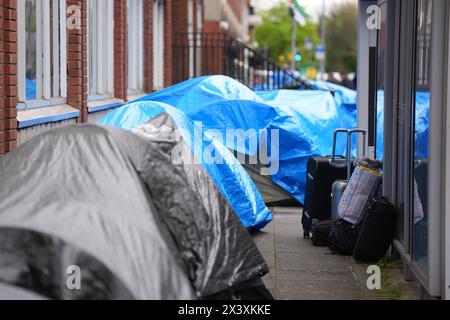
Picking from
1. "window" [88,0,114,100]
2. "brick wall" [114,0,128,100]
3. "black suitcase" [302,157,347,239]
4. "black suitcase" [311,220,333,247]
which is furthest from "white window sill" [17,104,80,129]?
"brick wall" [114,0,128,100]

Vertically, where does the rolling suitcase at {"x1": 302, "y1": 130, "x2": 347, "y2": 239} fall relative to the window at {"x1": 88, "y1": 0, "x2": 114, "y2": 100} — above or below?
below

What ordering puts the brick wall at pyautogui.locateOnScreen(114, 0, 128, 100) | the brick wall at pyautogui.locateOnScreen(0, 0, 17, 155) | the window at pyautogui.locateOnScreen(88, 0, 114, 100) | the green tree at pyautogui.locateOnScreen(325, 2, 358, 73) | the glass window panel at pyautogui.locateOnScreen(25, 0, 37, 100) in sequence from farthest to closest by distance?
1. the green tree at pyautogui.locateOnScreen(325, 2, 358, 73)
2. the brick wall at pyautogui.locateOnScreen(114, 0, 128, 100)
3. the window at pyautogui.locateOnScreen(88, 0, 114, 100)
4. the glass window panel at pyautogui.locateOnScreen(25, 0, 37, 100)
5. the brick wall at pyautogui.locateOnScreen(0, 0, 17, 155)

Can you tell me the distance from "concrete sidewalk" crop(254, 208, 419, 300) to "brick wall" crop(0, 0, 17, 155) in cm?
278

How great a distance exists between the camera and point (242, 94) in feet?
39.6

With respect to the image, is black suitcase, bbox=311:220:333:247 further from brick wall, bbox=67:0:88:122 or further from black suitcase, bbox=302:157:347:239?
brick wall, bbox=67:0:88:122

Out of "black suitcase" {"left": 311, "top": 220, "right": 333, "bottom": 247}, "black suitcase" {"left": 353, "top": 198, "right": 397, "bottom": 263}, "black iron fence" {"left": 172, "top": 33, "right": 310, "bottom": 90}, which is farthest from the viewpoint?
"black iron fence" {"left": 172, "top": 33, "right": 310, "bottom": 90}

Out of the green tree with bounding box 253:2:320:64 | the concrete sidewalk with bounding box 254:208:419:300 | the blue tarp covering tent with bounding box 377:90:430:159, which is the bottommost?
the concrete sidewalk with bounding box 254:208:419:300

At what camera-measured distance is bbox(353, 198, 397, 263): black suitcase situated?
25.9ft

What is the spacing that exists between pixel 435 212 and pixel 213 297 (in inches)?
78.0

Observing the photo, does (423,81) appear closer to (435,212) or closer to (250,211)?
(435,212)

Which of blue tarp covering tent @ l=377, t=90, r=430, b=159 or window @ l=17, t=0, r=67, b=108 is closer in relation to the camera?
blue tarp covering tent @ l=377, t=90, r=430, b=159

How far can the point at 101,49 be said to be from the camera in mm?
13695

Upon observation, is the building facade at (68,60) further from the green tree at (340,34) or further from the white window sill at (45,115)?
the green tree at (340,34)
